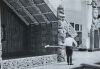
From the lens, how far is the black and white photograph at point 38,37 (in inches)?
434

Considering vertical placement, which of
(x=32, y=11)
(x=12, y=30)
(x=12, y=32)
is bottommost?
(x=12, y=32)

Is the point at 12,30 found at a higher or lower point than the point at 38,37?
higher

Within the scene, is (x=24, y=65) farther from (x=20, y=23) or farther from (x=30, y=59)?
(x=20, y=23)

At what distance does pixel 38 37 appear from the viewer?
14156 mm

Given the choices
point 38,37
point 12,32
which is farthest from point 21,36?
point 38,37

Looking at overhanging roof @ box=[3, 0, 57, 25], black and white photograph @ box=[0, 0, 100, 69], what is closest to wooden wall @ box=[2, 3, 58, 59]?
black and white photograph @ box=[0, 0, 100, 69]

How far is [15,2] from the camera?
13508mm

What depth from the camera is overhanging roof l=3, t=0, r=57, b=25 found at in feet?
40.5

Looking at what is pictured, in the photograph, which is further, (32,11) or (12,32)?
(12,32)

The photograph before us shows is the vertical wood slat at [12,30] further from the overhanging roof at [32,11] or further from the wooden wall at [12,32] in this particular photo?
the overhanging roof at [32,11]

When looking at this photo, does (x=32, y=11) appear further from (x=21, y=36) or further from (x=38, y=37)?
(x=21, y=36)

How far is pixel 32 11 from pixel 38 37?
1.77m

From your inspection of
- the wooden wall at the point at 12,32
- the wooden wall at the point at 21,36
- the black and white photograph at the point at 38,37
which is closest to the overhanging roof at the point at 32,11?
the black and white photograph at the point at 38,37

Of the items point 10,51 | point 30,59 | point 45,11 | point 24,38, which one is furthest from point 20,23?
point 30,59
